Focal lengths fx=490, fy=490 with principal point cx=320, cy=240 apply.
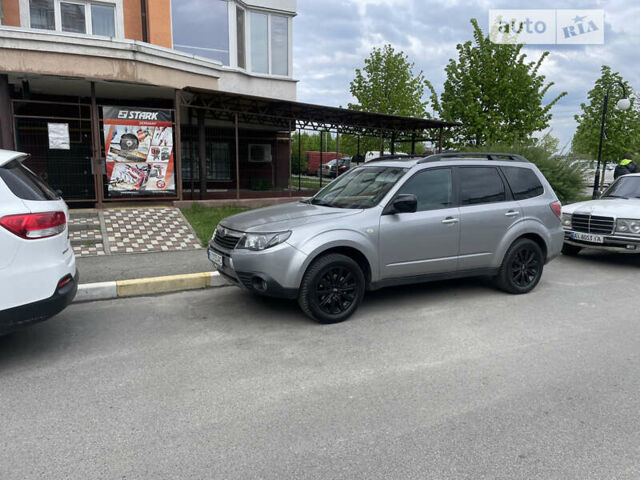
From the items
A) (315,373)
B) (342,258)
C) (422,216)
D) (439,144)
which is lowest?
(315,373)

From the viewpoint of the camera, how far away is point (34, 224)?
4.00 meters

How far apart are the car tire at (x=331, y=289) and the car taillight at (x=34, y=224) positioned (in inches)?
93.3

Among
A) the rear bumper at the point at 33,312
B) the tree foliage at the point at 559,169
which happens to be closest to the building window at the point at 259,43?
the tree foliage at the point at 559,169

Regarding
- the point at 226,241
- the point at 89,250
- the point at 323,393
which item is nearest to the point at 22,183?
the point at 226,241

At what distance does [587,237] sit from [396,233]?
4.85m

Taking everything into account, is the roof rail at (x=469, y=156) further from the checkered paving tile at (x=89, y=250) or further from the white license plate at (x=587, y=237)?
the checkered paving tile at (x=89, y=250)

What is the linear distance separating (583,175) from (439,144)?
5.35 metres

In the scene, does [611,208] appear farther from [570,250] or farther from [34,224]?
[34,224]

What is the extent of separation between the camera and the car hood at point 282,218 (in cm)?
528

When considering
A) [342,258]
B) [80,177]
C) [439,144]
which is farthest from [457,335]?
[439,144]

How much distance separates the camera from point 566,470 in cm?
282

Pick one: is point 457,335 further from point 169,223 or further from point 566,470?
point 169,223

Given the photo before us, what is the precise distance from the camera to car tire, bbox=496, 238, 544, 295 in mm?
6453

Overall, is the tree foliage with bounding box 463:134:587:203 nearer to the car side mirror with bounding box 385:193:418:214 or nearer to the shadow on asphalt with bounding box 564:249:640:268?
the shadow on asphalt with bounding box 564:249:640:268
